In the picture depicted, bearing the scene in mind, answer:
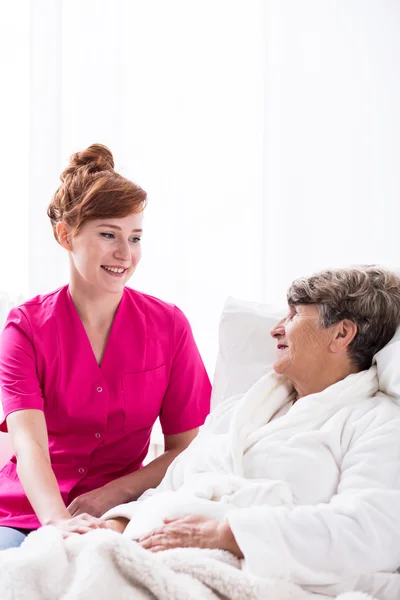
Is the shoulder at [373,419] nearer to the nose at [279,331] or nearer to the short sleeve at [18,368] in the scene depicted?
the nose at [279,331]

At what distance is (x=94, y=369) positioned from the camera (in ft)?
6.29

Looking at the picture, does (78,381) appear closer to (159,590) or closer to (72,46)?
(159,590)

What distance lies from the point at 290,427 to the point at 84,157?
924mm

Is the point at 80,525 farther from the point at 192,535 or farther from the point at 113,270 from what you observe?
the point at 113,270

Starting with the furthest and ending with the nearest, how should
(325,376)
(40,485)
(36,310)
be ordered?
(36,310) < (40,485) < (325,376)

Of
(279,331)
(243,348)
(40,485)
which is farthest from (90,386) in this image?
(279,331)

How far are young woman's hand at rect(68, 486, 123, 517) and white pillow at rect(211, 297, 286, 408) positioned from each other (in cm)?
33

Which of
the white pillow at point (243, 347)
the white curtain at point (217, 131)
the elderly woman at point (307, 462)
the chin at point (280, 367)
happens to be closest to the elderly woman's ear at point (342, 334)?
the elderly woman at point (307, 462)

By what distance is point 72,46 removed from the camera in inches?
120

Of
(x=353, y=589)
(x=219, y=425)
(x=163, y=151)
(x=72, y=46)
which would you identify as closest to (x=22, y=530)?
(x=219, y=425)

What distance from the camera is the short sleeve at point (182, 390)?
2.01 metres

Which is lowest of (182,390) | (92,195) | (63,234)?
(182,390)

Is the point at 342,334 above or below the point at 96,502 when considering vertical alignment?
above

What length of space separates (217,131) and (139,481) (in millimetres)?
1419
